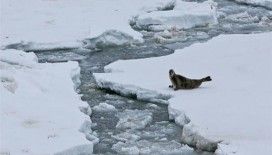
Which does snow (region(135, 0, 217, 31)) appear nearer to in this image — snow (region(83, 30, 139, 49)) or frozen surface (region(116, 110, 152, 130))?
snow (region(83, 30, 139, 49))

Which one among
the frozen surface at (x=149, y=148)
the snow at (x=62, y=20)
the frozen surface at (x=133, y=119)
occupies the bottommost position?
the snow at (x=62, y=20)

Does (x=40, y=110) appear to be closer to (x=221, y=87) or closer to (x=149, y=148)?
(x=149, y=148)

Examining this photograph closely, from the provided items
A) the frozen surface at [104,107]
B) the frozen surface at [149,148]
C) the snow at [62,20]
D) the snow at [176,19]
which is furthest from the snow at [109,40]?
the frozen surface at [149,148]

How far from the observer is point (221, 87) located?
9.79 metres

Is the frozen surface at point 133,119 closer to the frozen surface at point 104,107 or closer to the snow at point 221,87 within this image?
the frozen surface at point 104,107

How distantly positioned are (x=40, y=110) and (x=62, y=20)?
773 centimetres

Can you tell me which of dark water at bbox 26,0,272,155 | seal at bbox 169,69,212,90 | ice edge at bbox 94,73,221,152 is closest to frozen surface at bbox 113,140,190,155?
dark water at bbox 26,0,272,155

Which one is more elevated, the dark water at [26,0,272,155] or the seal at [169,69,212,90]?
the seal at [169,69,212,90]

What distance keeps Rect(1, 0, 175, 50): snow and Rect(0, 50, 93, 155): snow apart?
112 inches

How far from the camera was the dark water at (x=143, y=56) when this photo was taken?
322 inches

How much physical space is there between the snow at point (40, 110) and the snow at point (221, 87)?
935mm

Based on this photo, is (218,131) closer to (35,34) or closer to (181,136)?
(181,136)

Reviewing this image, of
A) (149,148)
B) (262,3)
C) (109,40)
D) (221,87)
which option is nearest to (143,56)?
(109,40)

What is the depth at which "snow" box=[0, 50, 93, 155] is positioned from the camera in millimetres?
7338
